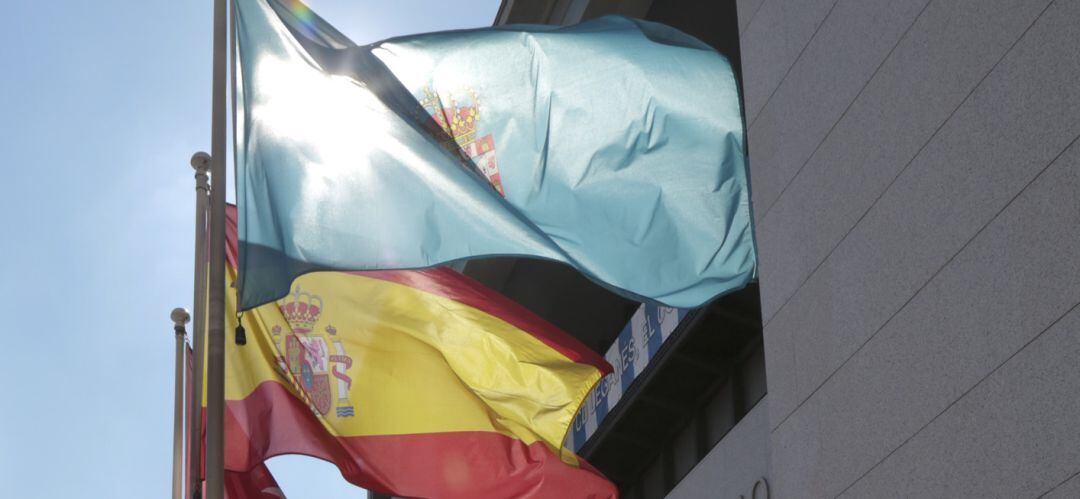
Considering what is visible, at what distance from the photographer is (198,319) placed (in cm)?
Result: 938

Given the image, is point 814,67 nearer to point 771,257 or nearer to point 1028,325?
point 771,257

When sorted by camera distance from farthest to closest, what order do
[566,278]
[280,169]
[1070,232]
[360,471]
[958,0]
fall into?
[566,278]
[360,471]
[280,169]
[958,0]
[1070,232]

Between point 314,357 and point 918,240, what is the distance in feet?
17.0

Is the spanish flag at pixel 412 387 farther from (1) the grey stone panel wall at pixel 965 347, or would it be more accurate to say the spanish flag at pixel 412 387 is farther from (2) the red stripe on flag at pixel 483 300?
(1) the grey stone panel wall at pixel 965 347

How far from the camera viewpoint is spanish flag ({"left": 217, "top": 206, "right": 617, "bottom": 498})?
446 inches

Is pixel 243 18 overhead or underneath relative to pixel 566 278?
overhead

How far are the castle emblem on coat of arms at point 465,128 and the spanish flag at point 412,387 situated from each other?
1.52m

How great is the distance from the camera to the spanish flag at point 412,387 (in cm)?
1134

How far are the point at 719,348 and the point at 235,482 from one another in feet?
22.4

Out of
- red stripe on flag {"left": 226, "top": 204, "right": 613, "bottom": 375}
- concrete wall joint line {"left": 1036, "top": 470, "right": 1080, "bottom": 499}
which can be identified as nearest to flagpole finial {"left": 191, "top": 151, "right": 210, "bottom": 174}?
red stripe on flag {"left": 226, "top": 204, "right": 613, "bottom": 375}

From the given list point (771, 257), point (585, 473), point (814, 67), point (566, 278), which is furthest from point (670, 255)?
point (566, 278)

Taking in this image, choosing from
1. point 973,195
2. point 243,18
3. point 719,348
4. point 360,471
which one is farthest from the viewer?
point 719,348

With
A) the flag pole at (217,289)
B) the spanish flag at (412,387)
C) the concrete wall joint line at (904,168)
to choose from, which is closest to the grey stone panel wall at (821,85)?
the concrete wall joint line at (904,168)

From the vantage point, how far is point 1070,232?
22.4 feet
